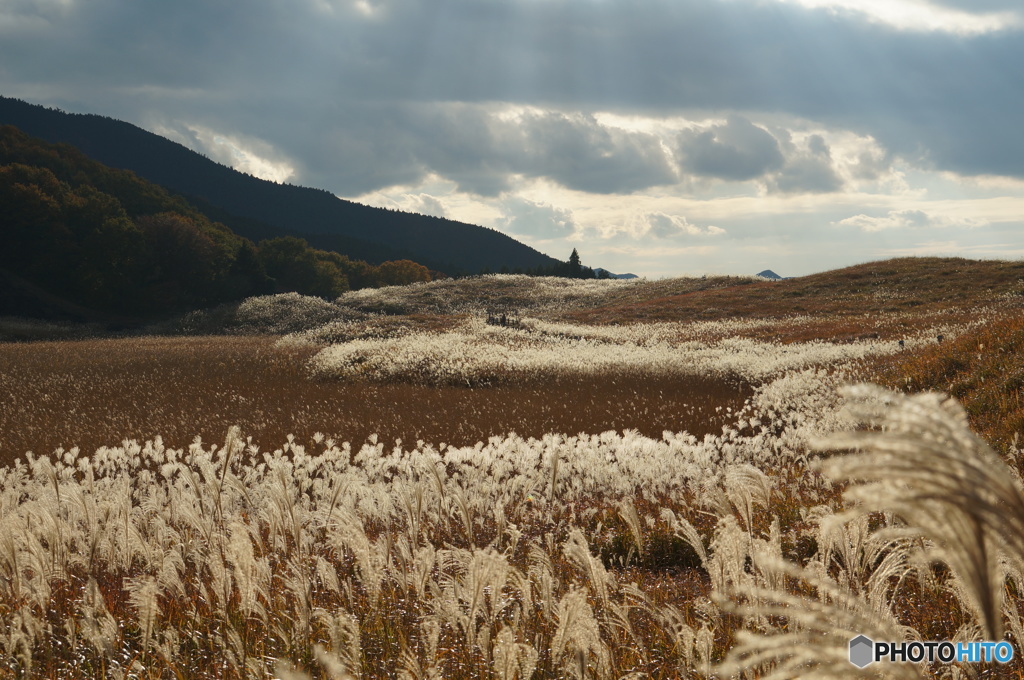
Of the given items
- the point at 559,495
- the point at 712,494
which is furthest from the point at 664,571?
the point at 559,495

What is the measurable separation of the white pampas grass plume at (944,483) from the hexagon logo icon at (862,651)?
29.0 inches

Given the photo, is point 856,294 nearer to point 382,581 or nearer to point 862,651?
point 382,581

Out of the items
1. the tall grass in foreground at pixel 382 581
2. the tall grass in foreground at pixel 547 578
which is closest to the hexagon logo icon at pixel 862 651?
the tall grass in foreground at pixel 547 578

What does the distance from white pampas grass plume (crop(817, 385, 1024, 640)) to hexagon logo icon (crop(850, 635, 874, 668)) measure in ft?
2.41

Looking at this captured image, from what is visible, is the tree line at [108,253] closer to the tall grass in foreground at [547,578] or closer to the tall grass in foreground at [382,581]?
the tall grass in foreground at [382,581]

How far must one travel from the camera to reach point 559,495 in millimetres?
7652

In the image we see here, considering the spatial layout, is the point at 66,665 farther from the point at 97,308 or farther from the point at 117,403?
the point at 97,308

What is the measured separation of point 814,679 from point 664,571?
14.2 ft

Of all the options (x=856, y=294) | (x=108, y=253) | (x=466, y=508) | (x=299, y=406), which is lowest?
(x=299, y=406)

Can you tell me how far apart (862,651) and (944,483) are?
1067mm

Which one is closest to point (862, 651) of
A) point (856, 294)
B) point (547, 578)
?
point (547, 578)

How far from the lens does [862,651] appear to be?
5.92 feet

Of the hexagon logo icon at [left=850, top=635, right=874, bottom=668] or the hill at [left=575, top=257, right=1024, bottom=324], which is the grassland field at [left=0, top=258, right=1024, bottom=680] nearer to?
the hexagon logo icon at [left=850, top=635, right=874, bottom=668]

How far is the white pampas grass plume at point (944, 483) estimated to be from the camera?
1.01 metres
